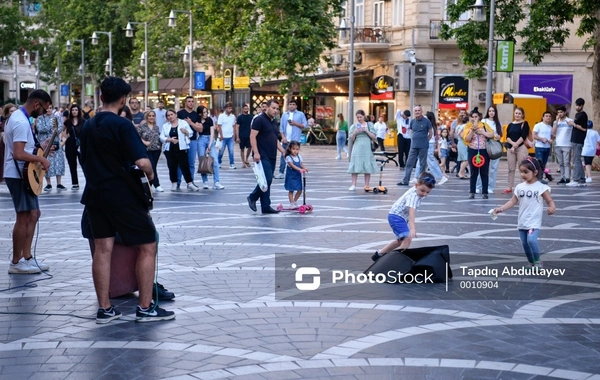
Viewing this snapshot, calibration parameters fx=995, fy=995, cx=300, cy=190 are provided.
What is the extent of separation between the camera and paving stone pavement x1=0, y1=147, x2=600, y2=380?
6.29 meters

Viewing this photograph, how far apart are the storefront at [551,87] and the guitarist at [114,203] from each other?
121ft

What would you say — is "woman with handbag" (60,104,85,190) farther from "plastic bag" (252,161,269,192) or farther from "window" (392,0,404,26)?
"window" (392,0,404,26)

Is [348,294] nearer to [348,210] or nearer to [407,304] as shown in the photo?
[407,304]

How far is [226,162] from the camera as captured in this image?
1265 inches

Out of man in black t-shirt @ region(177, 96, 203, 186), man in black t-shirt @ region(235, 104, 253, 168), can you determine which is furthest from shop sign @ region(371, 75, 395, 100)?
man in black t-shirt @ region(177, 96, 203, 186)

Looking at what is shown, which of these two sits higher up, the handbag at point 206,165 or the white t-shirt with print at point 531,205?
the white t-shirt with print at point 531,205

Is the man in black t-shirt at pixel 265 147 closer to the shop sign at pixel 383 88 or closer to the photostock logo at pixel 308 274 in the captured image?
the photostock logo at pixel 308 274

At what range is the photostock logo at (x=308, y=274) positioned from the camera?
29.6 feet

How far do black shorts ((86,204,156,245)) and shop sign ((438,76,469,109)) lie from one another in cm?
3828

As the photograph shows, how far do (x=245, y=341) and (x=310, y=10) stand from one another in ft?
123

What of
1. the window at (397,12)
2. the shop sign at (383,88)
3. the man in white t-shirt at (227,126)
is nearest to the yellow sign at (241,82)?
the shop sign at (383,88)

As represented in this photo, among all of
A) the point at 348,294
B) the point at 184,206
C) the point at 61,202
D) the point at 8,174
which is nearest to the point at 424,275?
the point at 348,294

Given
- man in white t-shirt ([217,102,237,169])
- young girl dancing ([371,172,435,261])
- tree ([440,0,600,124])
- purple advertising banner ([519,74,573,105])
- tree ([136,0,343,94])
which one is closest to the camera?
young girl dancing ([371,172,435,261])

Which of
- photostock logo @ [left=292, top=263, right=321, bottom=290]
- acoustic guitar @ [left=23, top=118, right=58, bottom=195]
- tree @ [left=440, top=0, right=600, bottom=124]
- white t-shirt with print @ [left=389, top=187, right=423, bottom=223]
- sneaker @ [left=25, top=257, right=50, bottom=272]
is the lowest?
photostock logo @ [left=292, top=263, right=321, bottom=290]
